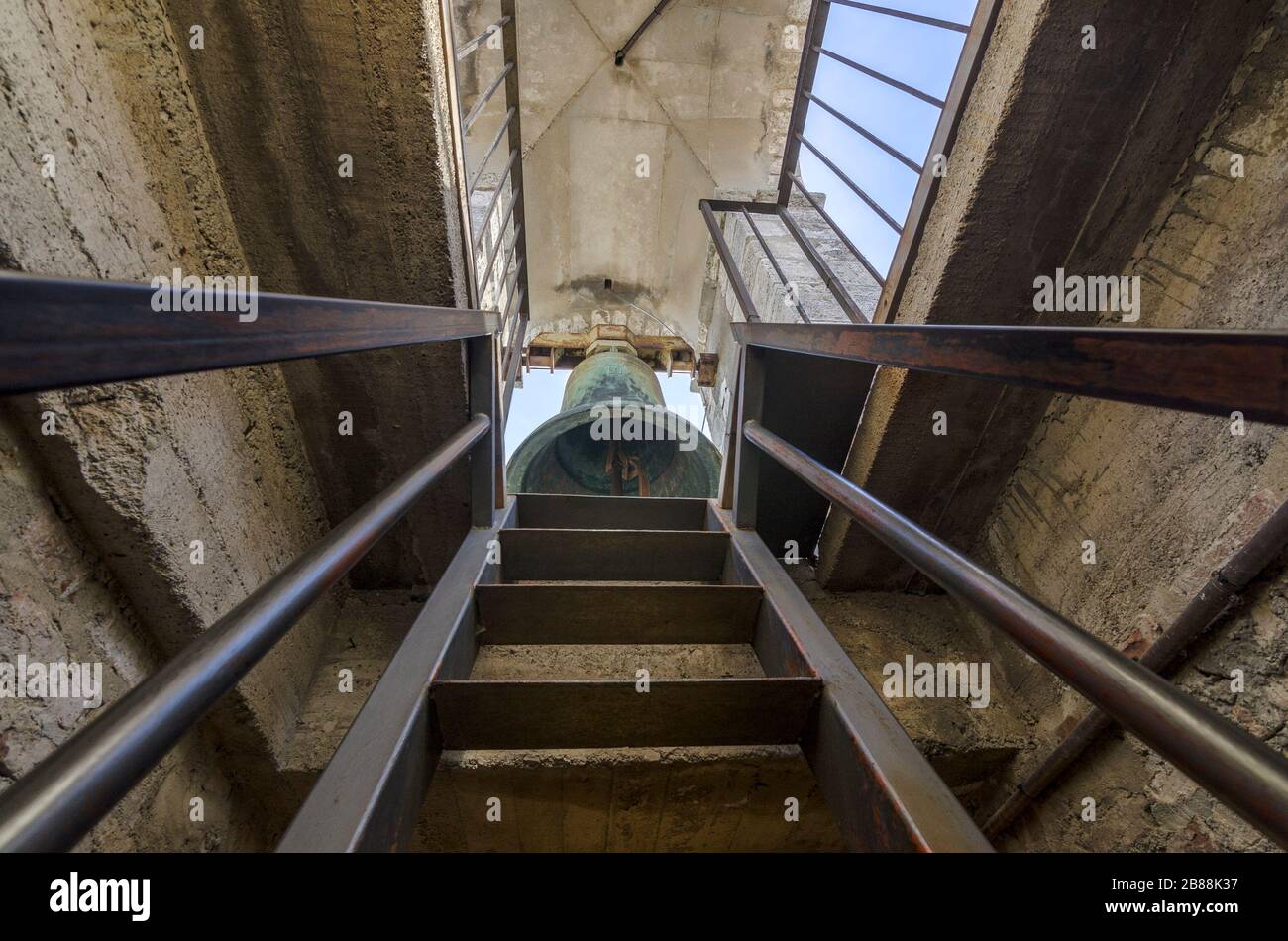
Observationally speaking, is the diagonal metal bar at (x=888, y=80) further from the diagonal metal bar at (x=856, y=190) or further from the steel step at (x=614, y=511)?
the steel step at (x=614, y=511)

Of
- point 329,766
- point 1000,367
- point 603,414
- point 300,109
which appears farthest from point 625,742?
point 603,414

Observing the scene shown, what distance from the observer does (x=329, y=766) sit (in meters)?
1.21

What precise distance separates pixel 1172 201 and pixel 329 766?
9.86 feet

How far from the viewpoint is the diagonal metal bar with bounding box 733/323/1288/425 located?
1.92 feet

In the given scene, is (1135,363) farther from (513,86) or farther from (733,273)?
(513,86)

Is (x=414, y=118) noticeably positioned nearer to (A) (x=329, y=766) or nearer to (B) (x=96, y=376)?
(B) (x=96, y=376)

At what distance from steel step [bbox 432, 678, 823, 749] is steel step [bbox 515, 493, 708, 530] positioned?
4.68 ft

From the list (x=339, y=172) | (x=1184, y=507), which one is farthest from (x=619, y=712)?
(x=339, y=172)

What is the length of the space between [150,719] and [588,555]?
1708 millimetres

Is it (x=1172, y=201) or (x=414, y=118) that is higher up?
(x=414, y=118)

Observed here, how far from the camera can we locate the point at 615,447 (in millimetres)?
6133

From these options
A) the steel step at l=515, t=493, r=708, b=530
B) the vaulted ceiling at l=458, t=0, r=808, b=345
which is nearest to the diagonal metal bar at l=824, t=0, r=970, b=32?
the steel step at l=515, t=493, r=708, b=530

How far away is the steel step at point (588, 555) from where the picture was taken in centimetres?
240
